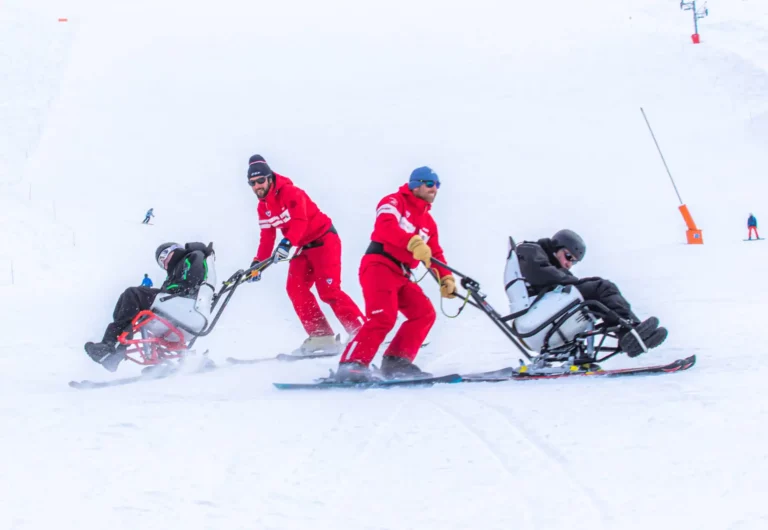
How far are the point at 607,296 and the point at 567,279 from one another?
0.30 meters

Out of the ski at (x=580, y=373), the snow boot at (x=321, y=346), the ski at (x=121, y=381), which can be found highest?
the ski at (x=580, y=373)

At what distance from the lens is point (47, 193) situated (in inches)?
788

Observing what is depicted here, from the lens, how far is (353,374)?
569cm

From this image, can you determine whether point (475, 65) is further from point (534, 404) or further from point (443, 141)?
point (534, 404)

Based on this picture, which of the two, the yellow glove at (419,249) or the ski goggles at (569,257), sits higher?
the ski goggles at (569,257)

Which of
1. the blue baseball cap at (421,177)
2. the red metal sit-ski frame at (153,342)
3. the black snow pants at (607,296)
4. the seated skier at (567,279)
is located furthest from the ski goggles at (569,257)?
the red metal sit-ski frame at (153,342)

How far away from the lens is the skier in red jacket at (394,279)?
5754 mm

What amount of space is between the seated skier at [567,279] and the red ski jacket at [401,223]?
0.65m

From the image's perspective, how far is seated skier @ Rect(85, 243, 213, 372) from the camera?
645 cm

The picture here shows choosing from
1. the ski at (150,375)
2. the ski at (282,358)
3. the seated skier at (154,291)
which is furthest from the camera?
the ski at (282,358)

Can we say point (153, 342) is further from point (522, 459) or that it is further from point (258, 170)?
point (522, 459)

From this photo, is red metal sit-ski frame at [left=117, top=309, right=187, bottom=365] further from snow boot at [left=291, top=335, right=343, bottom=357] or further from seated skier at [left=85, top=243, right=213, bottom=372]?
snow boot at [left=291, top=335, right=343, bottom=357]

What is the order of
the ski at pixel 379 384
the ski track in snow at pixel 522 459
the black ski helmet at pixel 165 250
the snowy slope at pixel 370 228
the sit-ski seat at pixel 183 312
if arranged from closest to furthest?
the ski track in snow at pixel 522 459 → the snowy slope at pixel 370 228 → the ski at pixel 379 384 → the sit-ski seat at pixel 183 312 → the black ski helmet at pixel 165 250

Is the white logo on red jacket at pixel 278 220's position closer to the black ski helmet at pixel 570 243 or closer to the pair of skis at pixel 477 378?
the pair of skis at pixel 477 378
